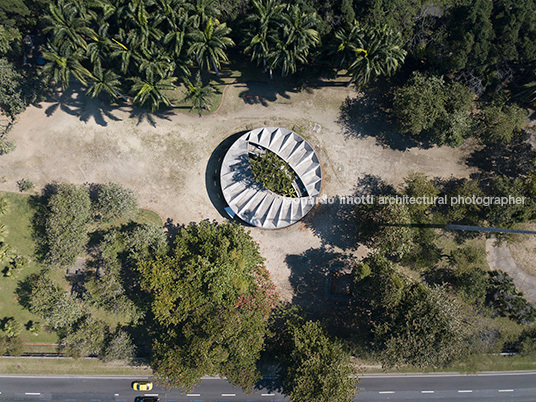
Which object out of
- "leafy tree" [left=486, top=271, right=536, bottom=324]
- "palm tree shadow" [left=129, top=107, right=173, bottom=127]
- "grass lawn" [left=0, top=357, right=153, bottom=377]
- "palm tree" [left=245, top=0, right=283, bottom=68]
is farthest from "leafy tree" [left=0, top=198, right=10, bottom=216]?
"leafy tree" [left=486, top=271, right=536, bottom=324]

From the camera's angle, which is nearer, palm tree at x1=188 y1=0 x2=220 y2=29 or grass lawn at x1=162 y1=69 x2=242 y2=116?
palm tree at x1=188 y1=0 x2=220 y2=29

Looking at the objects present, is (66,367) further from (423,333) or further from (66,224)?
(423,333)

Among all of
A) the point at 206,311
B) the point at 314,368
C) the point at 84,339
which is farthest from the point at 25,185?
the point at 314,368

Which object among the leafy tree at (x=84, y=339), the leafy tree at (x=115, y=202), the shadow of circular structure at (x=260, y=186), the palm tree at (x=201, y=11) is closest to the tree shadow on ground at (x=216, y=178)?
the shadow of circular structure at (x=260, y=186)

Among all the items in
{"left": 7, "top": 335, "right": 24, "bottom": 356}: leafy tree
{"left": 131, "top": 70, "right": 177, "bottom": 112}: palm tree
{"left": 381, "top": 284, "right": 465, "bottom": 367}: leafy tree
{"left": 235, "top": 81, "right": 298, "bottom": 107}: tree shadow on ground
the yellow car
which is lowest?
the yellow car

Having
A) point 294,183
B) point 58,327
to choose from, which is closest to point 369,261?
point 294,183

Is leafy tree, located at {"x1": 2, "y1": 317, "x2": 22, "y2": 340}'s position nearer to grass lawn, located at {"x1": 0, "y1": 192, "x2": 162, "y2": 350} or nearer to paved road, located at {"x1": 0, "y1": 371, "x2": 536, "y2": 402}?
grass lawn, located at {"x1": 0, "y1": 192, "x2": 162, "y2": 350}

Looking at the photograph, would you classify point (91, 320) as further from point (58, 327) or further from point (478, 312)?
point (478, 312)
